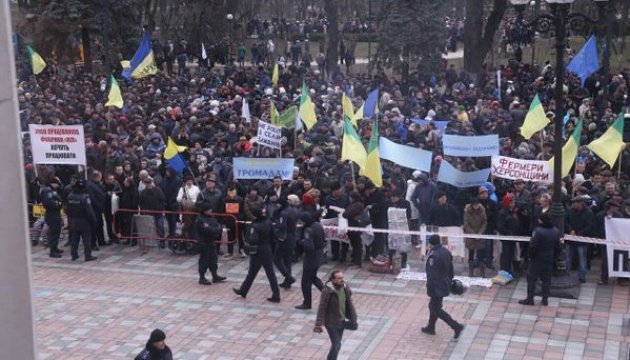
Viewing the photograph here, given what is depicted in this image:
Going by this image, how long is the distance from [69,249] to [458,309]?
7582 millimetres

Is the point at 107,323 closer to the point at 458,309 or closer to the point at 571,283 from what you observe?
the point at 458,309

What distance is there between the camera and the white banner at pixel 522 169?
16.2 metres

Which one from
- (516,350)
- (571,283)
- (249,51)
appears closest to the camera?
(516,350)

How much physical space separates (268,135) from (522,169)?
5.46 meters

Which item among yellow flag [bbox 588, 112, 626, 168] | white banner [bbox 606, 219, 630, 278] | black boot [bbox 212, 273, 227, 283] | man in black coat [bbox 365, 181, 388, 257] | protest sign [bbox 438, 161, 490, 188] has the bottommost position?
black boot [bbox 212, 273, 227, 283]

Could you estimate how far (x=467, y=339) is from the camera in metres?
12.6

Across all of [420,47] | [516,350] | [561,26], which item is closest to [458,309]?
[516,350]

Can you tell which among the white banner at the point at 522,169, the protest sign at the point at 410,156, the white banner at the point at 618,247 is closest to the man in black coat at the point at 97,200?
the protest sign at the point at 410,156

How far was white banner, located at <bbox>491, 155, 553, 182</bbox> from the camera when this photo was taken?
1619cm

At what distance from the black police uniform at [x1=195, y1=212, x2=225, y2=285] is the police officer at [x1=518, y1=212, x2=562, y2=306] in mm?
4706

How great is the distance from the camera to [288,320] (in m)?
13.5

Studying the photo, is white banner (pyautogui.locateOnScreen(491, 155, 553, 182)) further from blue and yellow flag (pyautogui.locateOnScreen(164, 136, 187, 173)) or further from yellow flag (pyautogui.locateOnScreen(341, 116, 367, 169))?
blue and yellow flag (pyautogui.locateOnScreen(164, 136, 187, 173))

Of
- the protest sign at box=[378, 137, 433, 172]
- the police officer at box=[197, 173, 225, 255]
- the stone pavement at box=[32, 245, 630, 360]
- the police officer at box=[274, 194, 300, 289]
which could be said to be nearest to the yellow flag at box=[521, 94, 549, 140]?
the protest sign at box=[378, 137, 433, 172]

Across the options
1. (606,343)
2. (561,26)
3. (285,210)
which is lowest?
(606,343)
